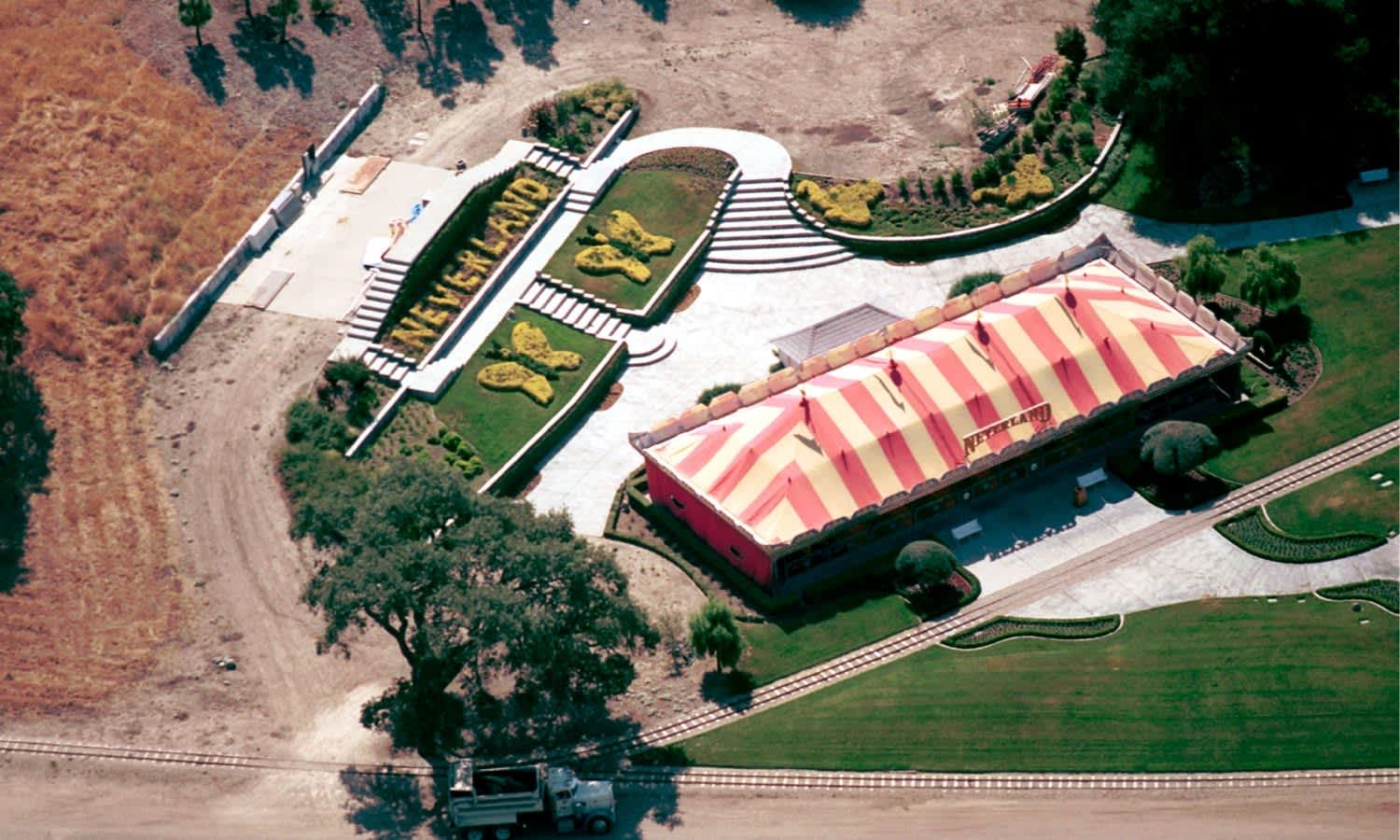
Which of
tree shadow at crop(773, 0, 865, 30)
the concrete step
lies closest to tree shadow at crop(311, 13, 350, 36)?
tree shadow at crop(773, 0, 865, 30)

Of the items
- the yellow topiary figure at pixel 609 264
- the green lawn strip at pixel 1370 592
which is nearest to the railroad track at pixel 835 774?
the green lawn strip at pixel 1370 592

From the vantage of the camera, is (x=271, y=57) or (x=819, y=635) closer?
(x=819, y=635)

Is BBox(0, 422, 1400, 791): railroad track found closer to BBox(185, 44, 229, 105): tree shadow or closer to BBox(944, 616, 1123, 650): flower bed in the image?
BBox(944, 616, 1123, 650): flower bed

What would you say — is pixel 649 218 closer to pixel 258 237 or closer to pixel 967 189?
pixel 967 189

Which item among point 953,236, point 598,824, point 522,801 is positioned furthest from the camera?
point 953,236

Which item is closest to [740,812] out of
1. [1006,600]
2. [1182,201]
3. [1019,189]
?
[1006,600]

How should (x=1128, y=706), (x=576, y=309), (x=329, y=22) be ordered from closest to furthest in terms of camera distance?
(x=1128, y=706), (x=576, y=309), (x=329, y=22)
